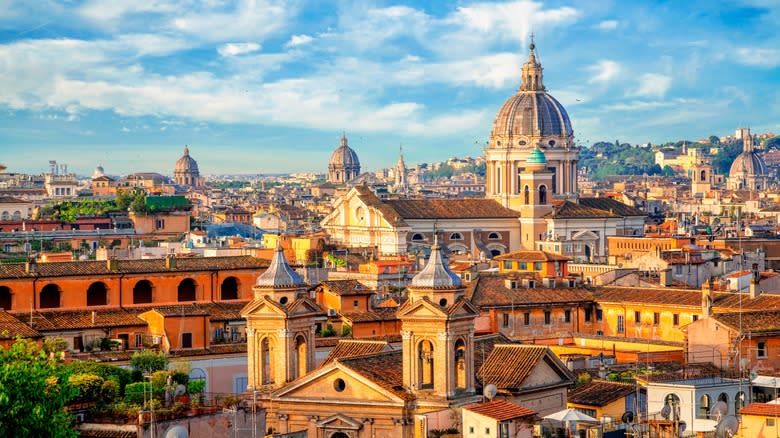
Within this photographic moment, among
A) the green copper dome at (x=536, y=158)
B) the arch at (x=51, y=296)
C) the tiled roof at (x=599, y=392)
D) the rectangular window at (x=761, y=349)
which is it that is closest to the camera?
the tiled roof at (x=599, y=392)

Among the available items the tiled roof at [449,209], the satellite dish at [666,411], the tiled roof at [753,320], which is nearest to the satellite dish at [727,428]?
the satellite dish at [666,411]

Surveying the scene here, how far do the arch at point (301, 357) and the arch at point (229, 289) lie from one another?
1272cm

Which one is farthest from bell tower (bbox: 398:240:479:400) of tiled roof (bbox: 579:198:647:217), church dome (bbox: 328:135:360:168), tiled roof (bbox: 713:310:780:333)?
church dome (bbox: 328:135:360:168)

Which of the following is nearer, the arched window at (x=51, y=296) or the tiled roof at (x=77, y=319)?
the tiled roof at (x=77, y=319)

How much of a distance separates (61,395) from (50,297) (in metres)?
12.8

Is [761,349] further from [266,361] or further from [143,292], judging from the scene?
[143,292]

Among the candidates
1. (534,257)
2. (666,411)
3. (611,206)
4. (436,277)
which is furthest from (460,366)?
(611,206)

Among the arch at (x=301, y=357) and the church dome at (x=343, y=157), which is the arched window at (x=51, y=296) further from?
the church dome at (x=343, y=157)

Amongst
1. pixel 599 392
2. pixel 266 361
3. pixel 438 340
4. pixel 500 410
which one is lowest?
pixel 599 392

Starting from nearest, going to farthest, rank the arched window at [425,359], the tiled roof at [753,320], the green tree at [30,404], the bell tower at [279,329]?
the green tree at [30,404] < the arched window at [425,359] < the bell tower at [279,329] < the tiled roof at [753,320]

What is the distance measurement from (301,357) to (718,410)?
18.8 ft

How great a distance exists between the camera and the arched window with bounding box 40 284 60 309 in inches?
1341

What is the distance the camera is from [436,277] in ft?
75.5

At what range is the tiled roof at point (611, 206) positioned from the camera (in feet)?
235
